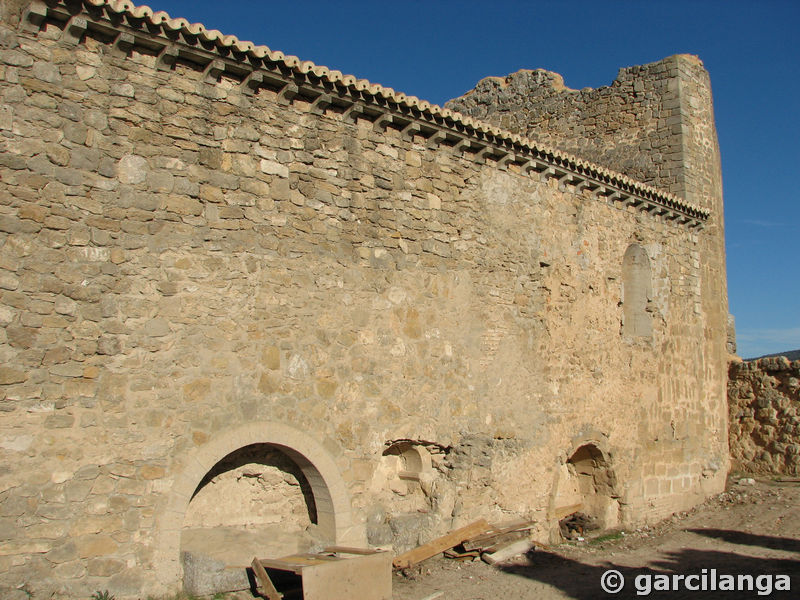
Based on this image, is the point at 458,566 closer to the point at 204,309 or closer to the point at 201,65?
the point at 204,309

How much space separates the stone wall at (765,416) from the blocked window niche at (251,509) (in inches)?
401

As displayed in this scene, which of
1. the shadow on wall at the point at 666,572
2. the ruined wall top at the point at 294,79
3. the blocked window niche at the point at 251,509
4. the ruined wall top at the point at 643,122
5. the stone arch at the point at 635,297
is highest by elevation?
the ruined wall top at the point at 643,122

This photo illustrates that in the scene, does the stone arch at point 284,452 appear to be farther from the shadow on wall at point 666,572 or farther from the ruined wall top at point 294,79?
the ruined wall top at point 294,79

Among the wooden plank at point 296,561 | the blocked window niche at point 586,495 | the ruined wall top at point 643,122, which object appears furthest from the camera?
the ruined wall top at point 643,122

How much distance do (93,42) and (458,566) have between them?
21.9 feet

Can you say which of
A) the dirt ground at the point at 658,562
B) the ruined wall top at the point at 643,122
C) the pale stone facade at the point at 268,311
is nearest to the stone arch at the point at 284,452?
the pale stone facade at the point at 268,311

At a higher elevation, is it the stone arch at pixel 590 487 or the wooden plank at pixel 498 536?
the stone arch at pixel 590 487

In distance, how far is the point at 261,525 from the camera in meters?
7.39

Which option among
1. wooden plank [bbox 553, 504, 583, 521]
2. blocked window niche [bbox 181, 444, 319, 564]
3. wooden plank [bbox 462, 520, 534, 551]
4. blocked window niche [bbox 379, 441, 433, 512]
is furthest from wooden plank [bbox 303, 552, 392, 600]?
wooden plank [bbox 553, 504, 583, 521]

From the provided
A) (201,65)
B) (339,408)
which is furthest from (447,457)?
(201,65)

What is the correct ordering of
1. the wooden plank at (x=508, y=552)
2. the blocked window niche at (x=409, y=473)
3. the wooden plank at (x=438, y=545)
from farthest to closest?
the wooden plank at (x=508, y=552)
the blocked window niche at (x=409, y=473)
the wooden plank at (x=438, y=545)

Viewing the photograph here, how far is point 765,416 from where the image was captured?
13922mm

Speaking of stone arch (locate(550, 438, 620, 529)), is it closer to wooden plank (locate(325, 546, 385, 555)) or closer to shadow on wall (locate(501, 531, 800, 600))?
shadow on wall (locate(501, 531, 800, 600))

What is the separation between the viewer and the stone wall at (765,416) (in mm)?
13680
